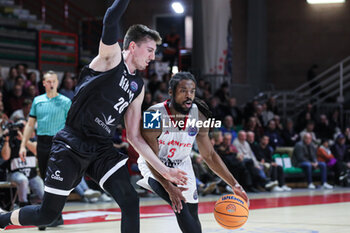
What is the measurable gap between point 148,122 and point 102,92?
1.62ft

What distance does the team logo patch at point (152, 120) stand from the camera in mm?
4195

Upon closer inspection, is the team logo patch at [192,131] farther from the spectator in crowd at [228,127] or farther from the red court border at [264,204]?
the spectator in crowd at [228,127]

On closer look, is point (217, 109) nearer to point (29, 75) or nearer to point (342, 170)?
point (342, 170)

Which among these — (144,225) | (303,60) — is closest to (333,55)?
(303,60)

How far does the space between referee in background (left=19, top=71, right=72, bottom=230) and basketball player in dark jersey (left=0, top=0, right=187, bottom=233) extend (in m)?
2.25

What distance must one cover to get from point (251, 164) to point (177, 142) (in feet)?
25.5

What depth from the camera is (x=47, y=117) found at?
6.38 metres

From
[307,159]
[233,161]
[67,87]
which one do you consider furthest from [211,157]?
[307,159]

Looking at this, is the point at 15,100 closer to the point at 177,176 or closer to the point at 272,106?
the point at 177,176

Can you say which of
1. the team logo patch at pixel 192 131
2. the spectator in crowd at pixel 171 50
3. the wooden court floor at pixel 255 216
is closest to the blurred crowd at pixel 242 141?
the wooden court floor at pixel 255 216

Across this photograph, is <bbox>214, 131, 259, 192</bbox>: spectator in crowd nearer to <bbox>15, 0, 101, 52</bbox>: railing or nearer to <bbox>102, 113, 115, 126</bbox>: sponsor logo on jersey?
<bbox>15, 0, 101, 52</bbox>: railing

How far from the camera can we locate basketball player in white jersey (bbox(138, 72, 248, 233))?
13.8ft

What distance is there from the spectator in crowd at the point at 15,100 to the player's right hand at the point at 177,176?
7.39m

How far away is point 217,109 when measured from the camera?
45.1 ft
